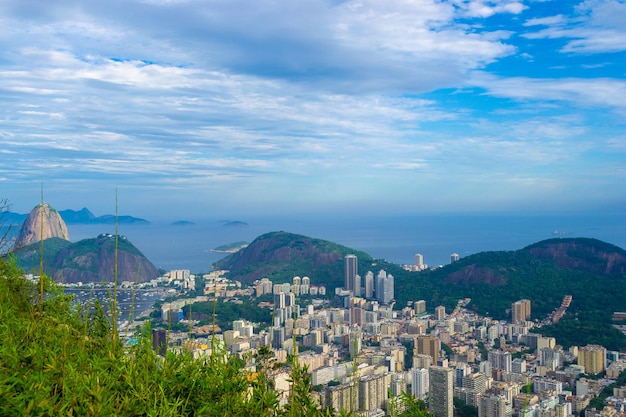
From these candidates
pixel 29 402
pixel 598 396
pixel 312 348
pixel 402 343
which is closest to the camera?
pixel 29 402

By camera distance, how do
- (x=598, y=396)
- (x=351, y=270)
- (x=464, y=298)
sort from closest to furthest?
(x=598, y=396) < (x=464, y=298) < (x=351, y=270)

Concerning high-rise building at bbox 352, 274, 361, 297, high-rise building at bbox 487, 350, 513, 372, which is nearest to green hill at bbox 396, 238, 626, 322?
high-rise building at bbox 352, 274, 361, 297

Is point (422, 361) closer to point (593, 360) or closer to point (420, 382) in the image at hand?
point (420, 382)

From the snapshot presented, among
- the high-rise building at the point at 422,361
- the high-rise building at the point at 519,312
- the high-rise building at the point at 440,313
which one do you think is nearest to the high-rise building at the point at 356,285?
the high-rise building at the point at 440,313

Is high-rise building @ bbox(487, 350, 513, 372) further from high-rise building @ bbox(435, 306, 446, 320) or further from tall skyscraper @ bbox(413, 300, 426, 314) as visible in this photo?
tall skyscraper @ bbox(413, 300, 426, 314)

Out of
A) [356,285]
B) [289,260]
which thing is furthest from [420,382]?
[289,260]

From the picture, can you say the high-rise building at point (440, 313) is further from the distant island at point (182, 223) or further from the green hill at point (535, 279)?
the distant island at point (182, 223)

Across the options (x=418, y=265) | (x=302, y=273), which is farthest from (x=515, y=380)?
(x=418, y=265)

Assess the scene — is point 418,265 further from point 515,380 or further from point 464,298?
point 515,380
